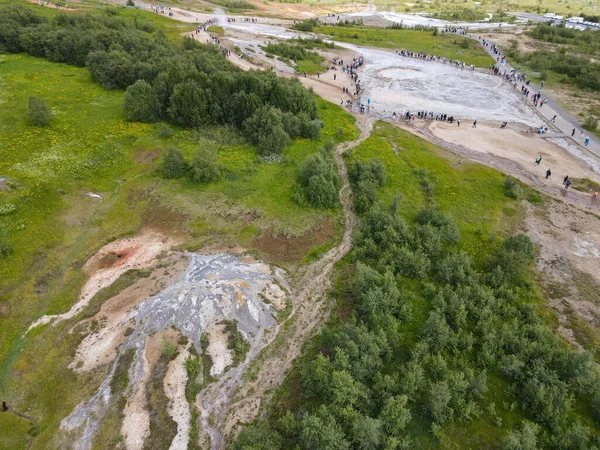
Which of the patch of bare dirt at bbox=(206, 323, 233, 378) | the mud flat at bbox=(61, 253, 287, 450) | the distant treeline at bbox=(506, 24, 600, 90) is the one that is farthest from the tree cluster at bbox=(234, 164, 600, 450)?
the distant treeline at bbox=(506, 24, 600, 90)

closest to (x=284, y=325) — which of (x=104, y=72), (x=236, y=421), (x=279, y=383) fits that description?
(x=279, y=383)

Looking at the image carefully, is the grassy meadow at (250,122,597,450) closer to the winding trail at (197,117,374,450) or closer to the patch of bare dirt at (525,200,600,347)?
the winding trail at (197,117,374,450)

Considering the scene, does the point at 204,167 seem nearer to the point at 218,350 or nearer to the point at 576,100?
the point at 218,350

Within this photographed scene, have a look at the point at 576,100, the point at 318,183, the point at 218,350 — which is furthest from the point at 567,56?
the point at 218,350

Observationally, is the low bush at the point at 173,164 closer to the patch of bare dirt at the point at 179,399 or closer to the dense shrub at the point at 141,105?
the dense shrub at the point at 141,105

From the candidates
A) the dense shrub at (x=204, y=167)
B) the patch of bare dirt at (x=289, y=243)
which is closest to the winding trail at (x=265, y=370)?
the patch of bare dirt at (x=289, y=243)

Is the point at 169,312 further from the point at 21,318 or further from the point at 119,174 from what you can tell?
the point at 119,174
